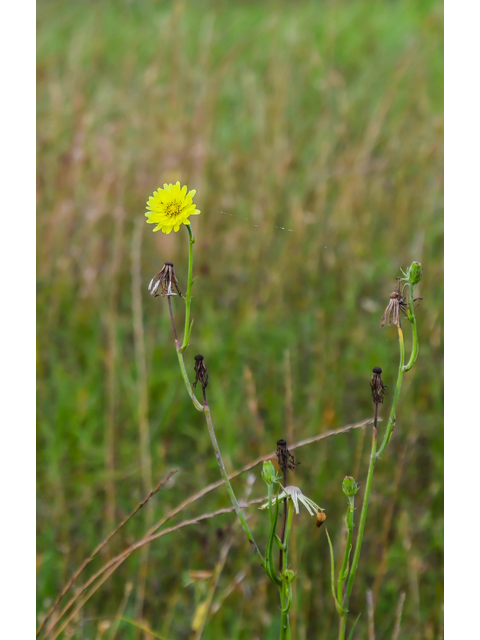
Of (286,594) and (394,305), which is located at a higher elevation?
(394,305)

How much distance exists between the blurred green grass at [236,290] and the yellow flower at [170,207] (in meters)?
0.60

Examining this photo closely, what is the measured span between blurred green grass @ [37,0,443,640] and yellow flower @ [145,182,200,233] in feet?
1.96

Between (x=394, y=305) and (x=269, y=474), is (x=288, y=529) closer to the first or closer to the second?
(x=269, y=474)

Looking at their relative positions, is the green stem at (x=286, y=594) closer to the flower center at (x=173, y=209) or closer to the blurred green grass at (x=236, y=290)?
the flower center at (x=173, y=209)

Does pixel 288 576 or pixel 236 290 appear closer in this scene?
pixel 288 576

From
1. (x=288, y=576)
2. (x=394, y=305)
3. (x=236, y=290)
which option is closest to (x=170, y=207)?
(x=394, y=305)

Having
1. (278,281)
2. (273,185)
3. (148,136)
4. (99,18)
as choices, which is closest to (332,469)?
(278,281)

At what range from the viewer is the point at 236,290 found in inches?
74.5

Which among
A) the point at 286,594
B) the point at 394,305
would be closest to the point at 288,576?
the point at 286,594

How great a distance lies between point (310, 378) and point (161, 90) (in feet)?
4.52

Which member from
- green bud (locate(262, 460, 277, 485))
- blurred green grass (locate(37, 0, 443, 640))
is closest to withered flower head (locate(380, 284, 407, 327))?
green bud (locate(262, 460, 277, 485))

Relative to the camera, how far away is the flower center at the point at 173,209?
0.43 m

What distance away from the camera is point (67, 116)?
2.19 meters

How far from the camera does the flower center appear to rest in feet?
1.40
